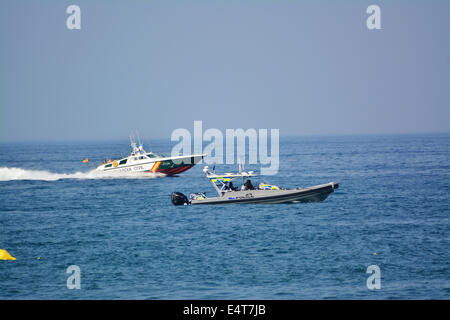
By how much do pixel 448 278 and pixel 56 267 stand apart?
787 inches

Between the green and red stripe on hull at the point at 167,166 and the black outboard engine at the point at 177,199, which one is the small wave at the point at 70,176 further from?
the black outboard engine at the point at 177,199

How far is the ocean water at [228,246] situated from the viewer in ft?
Result: 80.7

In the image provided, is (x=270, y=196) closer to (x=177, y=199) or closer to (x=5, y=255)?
(x=177, y=199)

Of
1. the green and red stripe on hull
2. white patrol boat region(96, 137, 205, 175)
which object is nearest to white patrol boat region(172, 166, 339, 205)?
white patrol boat region(96, 137, 205, 175)

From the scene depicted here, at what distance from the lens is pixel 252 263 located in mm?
28578

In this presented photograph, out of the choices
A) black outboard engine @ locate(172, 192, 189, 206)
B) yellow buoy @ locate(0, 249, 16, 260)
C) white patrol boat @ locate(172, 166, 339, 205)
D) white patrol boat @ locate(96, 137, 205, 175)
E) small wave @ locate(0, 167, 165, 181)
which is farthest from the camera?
small wave @ locate(0, 167, 165, 181)

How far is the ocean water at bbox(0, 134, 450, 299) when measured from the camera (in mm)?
24594

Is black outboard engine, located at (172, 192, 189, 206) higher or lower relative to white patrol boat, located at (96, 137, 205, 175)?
lower

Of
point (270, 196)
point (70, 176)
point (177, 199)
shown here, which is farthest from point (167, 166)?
point (270, 196)

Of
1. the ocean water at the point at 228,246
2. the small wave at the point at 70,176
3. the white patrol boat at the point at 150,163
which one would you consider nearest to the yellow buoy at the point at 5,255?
the ocean water at the point at 228,246

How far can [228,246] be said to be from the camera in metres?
32.3

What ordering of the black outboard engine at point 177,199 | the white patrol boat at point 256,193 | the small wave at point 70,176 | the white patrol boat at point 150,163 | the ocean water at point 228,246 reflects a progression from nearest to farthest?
the ocean water at point 228,246, the white patrol boat at point 256,193, the black outboard engine at point 177,199, the white patrol boat at point 150,163, the small wave at point 70,176

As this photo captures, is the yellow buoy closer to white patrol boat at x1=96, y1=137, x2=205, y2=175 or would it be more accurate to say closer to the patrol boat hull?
the patrol boat hull

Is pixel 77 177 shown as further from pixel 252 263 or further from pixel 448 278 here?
pixel 448 278
